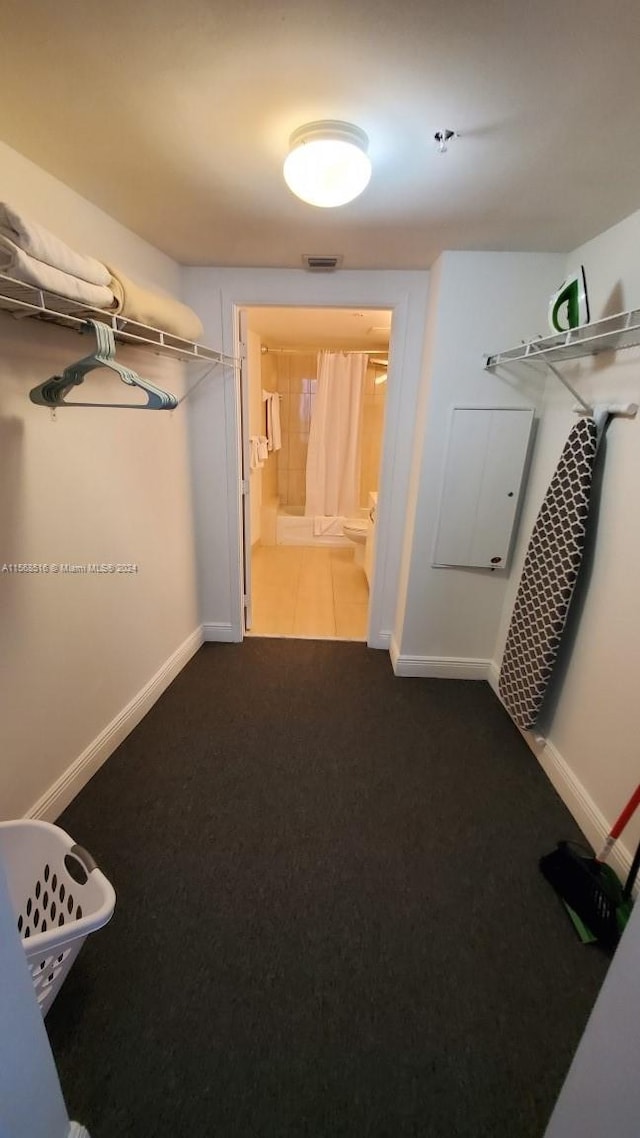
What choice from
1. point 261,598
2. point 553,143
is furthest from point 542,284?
point 261,598

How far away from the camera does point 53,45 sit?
0.87m

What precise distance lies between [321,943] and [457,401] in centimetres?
225

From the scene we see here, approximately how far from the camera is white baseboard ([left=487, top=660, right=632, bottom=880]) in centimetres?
143

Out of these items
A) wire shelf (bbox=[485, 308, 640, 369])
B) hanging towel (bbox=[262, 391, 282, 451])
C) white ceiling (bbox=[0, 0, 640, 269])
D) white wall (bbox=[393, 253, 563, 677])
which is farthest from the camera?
hanging towel (bbox=[262, 391, 282, 451])

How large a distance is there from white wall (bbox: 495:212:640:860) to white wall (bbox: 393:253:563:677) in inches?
9.9

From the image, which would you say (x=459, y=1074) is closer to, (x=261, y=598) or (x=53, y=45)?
(x=53, y=45)

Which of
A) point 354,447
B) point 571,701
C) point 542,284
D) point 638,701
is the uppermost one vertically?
point 542,284

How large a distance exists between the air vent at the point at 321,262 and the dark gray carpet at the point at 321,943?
226cm

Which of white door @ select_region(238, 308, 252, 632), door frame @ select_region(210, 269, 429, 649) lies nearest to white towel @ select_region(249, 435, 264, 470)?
white door @ select_region(238, 308, 252, 632)

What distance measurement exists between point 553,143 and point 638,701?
167cm

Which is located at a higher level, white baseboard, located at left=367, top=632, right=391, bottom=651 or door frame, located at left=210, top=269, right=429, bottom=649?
door frame, located at left=210, top=269, right=429, bottom=649

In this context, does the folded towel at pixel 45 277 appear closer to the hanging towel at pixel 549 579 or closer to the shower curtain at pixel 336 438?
the hanging towel at pixel 549 579

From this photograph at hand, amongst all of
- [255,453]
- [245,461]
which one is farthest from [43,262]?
[255,453]

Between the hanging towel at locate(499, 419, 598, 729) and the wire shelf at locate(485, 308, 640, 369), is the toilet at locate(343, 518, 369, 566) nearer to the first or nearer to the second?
the hanging towel at locate(499, 419, 598, 729)
